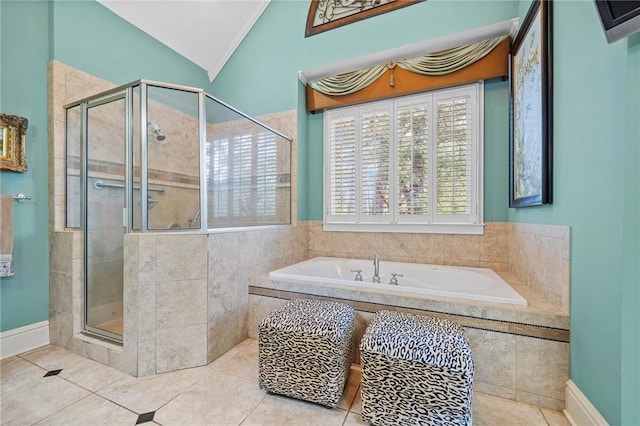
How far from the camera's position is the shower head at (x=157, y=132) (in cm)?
187

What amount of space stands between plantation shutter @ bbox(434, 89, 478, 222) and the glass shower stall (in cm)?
194

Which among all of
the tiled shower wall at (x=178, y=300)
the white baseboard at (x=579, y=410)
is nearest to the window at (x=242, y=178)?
the tiled shower wall at (x=178, y=300)

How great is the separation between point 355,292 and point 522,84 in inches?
78.7

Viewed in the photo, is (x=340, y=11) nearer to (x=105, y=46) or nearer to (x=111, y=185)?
(x=105, y=46)

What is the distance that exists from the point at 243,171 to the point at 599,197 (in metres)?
2.47

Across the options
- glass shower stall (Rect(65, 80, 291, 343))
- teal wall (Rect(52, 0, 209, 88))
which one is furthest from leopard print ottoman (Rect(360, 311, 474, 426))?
teal wall (Rect(52, 0, 209, 88))

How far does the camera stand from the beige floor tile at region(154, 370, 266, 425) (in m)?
1.28

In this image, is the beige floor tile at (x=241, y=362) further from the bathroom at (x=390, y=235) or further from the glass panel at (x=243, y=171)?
the glass panel at (x=243, y=171)

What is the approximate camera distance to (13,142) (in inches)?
72.7

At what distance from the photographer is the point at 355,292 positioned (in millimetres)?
1797

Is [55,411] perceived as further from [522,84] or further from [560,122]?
[522,84]

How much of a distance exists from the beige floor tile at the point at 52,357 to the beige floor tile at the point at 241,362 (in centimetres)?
101

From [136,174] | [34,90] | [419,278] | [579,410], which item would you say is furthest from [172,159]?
[579,410]

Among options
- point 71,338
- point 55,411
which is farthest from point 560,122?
point 71,338
